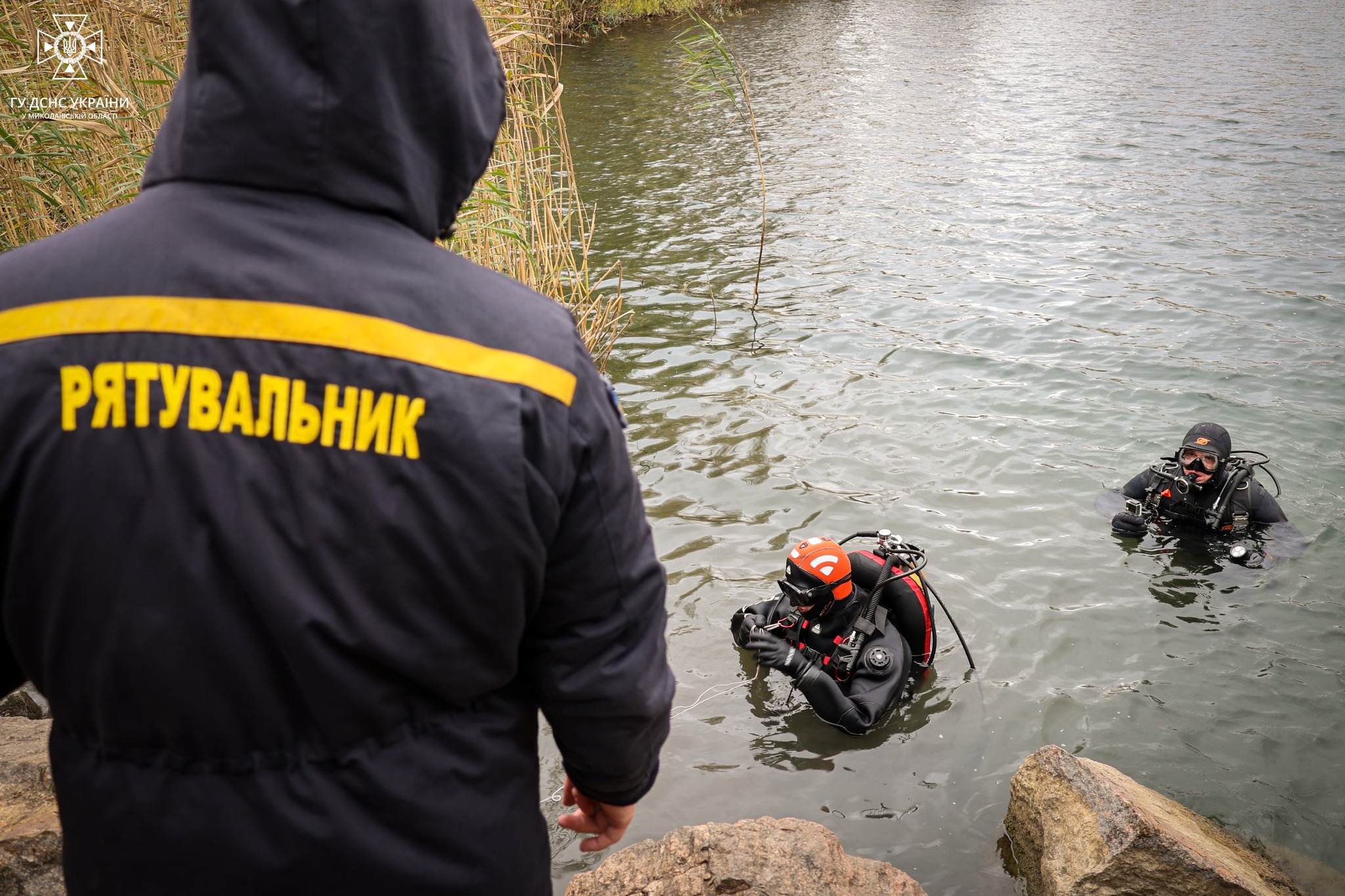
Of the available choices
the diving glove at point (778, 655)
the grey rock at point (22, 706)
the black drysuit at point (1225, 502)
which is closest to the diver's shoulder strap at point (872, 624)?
the diving glove at point (778, 655)

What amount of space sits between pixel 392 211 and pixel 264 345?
232mm

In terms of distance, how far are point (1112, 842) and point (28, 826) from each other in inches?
127

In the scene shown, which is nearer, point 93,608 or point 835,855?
point 93,608

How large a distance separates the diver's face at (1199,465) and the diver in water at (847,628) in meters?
2.08

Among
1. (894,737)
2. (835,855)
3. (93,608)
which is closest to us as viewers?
(93,608)

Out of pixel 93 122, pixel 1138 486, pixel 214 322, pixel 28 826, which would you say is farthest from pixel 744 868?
pixel 1138 486

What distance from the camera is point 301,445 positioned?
Answer: 1061 millimetres

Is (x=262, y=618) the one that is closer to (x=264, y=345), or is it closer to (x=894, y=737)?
(x=264, y=345)

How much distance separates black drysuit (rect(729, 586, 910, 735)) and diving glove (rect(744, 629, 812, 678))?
5cm

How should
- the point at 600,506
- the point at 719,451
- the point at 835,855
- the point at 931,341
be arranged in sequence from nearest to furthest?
the point at 600,506 → the point at 835,855 → the point at 719,451 → the point at 931,341

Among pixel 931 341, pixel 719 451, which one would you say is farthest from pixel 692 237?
pixel 719 451

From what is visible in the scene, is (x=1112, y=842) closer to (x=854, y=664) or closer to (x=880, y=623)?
(x=854, y=664)

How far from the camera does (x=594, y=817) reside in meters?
1.48

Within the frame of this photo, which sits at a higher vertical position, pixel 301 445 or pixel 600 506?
pixel 301 445
